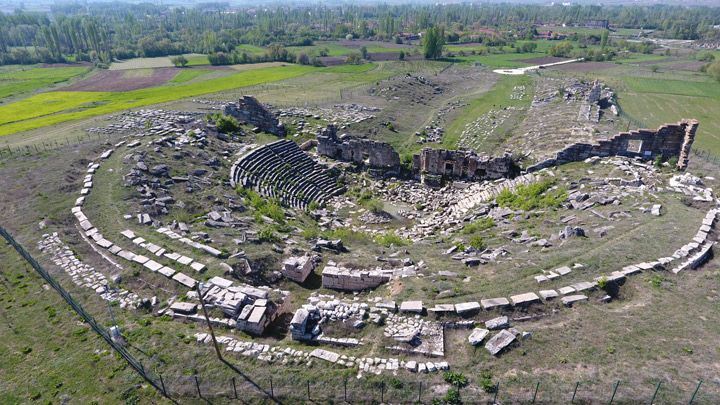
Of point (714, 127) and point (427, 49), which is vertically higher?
point (427, 49)

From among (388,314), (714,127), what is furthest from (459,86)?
(388,314)

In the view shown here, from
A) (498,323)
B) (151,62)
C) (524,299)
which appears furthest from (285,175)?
(151,62)

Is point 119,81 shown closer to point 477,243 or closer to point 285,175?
point 285,175

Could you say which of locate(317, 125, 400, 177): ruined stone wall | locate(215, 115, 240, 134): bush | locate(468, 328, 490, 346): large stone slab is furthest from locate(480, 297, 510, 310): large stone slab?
locate(215, 115, 240, 134): bush

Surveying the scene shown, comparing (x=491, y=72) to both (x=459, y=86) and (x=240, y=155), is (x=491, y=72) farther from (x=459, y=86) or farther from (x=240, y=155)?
(x=240, y=155)

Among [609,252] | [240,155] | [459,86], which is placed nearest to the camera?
[609,252]

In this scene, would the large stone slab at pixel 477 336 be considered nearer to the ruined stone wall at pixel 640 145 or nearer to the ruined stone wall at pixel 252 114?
the ruined stone wall at pixel 640 145
